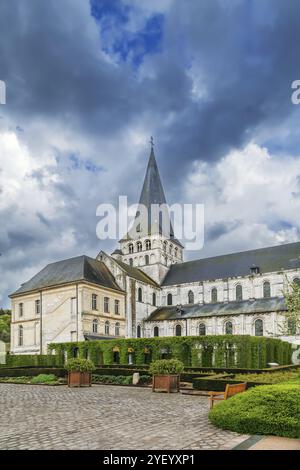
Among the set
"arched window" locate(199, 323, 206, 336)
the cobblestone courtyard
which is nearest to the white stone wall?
"arched window" locate(199, 323, 206, 336)

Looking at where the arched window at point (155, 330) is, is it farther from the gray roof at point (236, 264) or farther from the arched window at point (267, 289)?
the arched window at point (267, 289)

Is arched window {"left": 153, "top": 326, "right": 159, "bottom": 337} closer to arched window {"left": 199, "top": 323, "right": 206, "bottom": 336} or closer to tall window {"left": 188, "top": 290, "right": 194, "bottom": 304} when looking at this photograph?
arched window {"left": 199, "top": 323, "right": 206, "bottom": 336}

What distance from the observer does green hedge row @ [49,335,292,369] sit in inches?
1211

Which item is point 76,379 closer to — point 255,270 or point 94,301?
point 94,301

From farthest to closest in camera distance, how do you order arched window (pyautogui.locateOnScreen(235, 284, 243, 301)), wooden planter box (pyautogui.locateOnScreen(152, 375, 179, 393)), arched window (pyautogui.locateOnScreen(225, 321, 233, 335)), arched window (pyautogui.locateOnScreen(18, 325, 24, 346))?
arched window (pyautogui.locateOnScreen(235, 284, 243, 301)) < arched window (pyautogui.locateOnScreen(18, 325, 24, 346)) < arched window (pyautogui.locateOnScreen(225, 321, 233, 335)) < wooden planter box (pyautogui.locateOnScreen(152, 375, 179, 393))

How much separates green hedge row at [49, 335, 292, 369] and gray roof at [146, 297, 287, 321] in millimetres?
8899

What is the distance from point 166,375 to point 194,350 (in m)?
13.0

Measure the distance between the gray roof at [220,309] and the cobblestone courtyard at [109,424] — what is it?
31.6 metres

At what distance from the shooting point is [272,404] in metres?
9.39

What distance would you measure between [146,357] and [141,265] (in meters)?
27.8

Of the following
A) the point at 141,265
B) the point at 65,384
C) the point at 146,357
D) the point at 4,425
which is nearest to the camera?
the point at 4,425

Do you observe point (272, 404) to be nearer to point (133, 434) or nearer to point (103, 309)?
point (133, 434)

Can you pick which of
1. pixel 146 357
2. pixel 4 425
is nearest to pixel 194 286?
pixel 146 357
